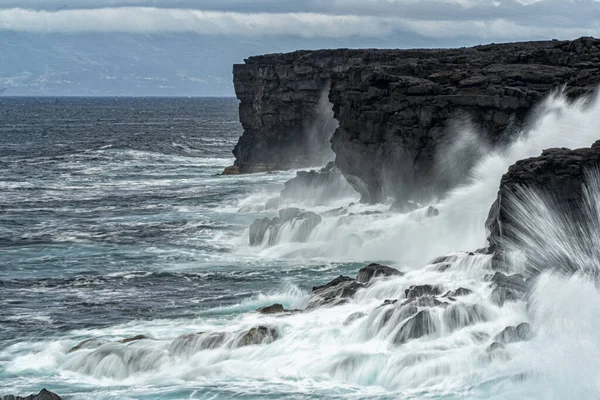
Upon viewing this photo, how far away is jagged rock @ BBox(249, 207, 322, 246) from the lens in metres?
45.8

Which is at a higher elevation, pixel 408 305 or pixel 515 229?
pixel 515 229

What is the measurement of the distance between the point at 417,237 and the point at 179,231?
15227 mm

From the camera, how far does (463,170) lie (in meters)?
44.4

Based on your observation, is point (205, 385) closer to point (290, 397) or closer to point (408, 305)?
point (290, 397)

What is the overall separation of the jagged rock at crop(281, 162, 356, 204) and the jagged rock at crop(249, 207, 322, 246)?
1054cm

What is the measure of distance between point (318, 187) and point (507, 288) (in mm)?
33023

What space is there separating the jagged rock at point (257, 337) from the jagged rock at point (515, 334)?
6415 mm

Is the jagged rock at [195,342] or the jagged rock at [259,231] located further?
the jagged rock at [259,231]

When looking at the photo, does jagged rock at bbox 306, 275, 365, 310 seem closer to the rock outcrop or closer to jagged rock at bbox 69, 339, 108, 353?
the rock outcrop

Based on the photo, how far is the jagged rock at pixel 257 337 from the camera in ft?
89.6

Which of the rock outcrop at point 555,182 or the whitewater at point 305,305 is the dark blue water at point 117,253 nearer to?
the whitewater at point 305,305

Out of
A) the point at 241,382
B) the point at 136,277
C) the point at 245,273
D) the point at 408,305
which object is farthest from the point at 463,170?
the point at 241,382

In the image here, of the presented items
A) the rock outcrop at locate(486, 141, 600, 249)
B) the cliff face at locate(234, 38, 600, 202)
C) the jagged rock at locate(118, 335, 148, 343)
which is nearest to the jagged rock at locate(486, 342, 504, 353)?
the rock outcrop at locate(486, 141, 600, 249)

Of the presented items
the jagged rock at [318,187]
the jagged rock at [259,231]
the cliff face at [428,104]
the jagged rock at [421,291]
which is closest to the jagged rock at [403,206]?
the cliff face at [428,104]
